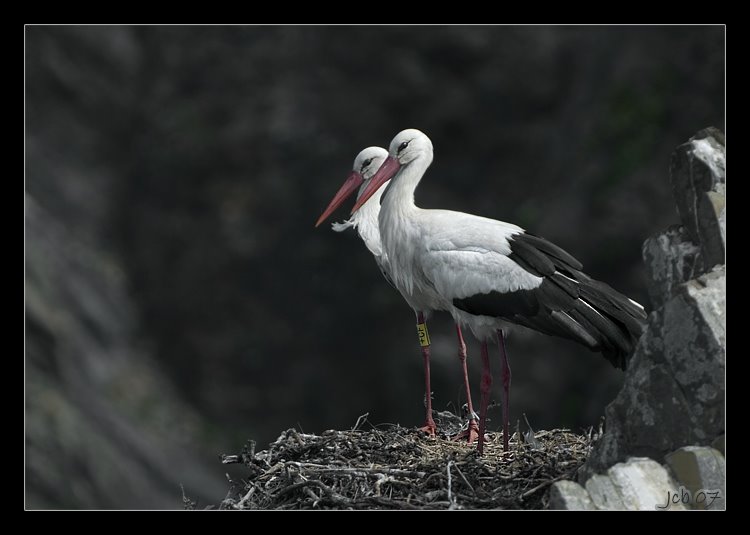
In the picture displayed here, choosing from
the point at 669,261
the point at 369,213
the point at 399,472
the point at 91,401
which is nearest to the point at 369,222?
the point at 369,213

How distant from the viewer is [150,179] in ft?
81.8

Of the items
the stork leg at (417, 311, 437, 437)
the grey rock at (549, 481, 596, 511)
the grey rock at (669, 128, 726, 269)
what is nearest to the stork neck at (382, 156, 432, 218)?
the stork leg at (417, 311, 437, 437)

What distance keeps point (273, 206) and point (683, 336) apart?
1778 cm

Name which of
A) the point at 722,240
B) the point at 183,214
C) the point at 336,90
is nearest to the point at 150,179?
the point at 183,214

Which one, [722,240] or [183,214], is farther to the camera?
[183,214]

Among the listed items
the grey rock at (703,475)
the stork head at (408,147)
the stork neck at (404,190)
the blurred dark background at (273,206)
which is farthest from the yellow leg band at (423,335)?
the blurred dark background at (273,206)

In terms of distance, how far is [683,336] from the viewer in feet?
20.0

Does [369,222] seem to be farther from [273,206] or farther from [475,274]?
[273,206]

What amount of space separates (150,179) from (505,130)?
7229 mm

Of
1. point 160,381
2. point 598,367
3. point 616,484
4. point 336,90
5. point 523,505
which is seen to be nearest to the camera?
point 616,484

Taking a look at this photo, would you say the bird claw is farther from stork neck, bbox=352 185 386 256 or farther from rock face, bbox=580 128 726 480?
rock face, bbox=580 128 726 480

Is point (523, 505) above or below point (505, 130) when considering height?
below

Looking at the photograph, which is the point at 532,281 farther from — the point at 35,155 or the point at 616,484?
the point at 35,155

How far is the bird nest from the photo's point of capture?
7.18m
